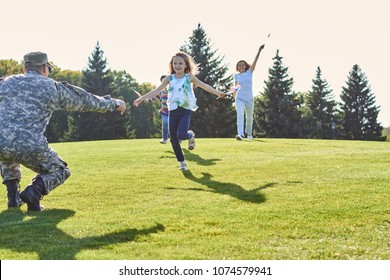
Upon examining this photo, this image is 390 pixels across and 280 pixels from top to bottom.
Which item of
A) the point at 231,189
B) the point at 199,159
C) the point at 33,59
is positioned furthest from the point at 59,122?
the point at 33,59

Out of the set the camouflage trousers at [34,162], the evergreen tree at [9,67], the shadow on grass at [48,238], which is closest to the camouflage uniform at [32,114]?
the camouflage trousers at [34,162]

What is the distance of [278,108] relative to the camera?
217 ft

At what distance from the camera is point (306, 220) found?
5.23 meters

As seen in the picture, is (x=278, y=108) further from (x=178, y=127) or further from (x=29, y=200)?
(x=29, y=200)

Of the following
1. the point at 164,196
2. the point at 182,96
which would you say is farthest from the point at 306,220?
the point at 182,96

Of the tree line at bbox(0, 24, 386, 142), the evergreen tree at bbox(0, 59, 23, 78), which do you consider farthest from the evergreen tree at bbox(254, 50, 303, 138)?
the evergreen tree at bbox(0, 59, 23, 78)

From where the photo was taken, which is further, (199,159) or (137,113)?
(137,113)

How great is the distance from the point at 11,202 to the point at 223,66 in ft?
193

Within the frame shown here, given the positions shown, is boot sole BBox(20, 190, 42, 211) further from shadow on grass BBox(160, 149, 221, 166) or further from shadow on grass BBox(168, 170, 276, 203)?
shadow on grass BBox(160, 149, 221, 166)

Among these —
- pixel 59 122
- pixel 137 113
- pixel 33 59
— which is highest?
pixel 137 113

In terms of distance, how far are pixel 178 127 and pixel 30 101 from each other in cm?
407

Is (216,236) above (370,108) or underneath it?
underneath

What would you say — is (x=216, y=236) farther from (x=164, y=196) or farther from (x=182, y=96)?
(x=182, y=96)

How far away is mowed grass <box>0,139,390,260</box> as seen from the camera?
170 inches
